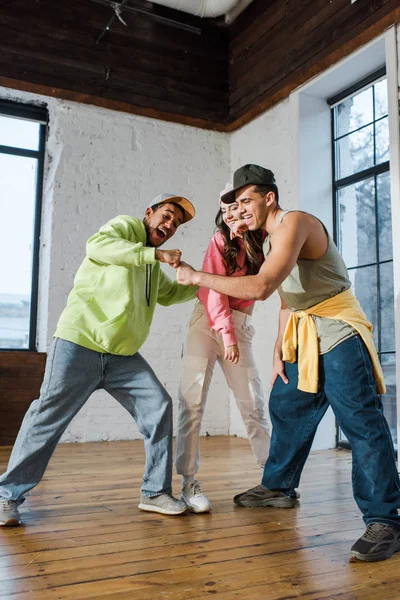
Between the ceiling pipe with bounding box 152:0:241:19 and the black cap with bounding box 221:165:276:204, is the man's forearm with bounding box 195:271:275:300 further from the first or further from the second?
the ceiling pipe with bounding box 152:0:241:19

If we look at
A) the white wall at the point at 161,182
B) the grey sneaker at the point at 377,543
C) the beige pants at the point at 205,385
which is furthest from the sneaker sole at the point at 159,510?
the white wall at the point at 161,182

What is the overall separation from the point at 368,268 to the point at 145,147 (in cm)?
245

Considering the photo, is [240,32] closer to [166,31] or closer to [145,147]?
[166,31]

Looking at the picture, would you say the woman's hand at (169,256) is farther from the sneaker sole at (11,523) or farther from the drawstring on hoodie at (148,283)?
the sneaker sole at (11,523)

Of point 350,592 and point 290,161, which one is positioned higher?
point 290,161

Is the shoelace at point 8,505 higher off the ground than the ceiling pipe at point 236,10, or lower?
lower

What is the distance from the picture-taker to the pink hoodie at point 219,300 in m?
2.70

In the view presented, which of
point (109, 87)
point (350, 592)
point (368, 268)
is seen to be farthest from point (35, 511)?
point (109, 87)

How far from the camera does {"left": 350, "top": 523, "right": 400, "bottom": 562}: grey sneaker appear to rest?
197cm

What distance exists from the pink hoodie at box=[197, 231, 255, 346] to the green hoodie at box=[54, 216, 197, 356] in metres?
0.32

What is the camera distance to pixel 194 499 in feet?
8.60

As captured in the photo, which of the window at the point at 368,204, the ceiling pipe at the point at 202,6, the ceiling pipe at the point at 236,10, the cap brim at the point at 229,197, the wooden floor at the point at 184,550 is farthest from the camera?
the ceiling pipe at the point at 236,10

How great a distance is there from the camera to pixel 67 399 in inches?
96.0

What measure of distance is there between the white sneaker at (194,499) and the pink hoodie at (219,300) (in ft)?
2.20
